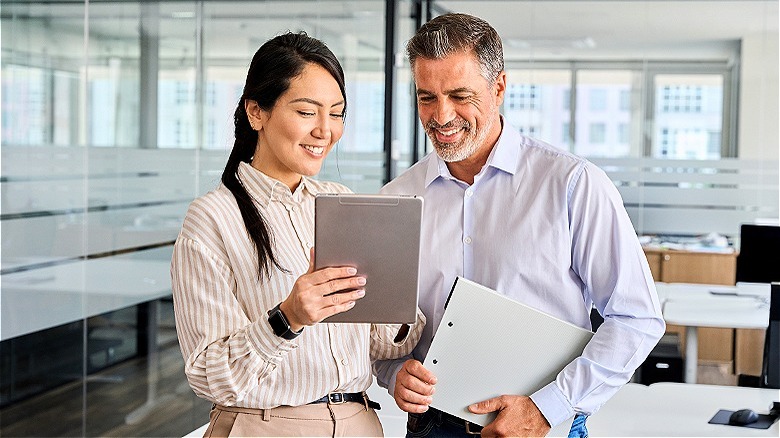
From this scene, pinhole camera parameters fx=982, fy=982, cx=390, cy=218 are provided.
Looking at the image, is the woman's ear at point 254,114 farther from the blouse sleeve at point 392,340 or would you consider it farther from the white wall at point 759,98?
the white wall at point 759,98

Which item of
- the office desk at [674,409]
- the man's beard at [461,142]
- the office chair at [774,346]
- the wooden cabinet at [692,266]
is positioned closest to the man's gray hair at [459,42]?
the man's beard at [461,142]

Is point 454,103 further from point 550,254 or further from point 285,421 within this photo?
point 285,421

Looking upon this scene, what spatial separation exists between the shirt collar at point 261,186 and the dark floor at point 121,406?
1.93 m

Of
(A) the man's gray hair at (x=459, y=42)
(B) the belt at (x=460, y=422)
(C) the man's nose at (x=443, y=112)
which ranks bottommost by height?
(B) the belt at (x=460, y=422)

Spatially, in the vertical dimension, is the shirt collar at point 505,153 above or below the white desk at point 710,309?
above

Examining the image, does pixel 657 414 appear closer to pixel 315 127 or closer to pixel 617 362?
pixel 617 362

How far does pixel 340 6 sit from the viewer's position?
585 centimetres

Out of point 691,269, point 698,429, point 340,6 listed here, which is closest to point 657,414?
point 698,429

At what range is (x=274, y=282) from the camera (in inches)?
70.1

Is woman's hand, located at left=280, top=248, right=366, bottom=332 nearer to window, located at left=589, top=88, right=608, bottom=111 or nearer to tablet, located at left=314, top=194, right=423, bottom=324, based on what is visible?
tablet, located at left=314, top=194, right=423, bottom=324

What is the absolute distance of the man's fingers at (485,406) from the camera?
6.37 feet

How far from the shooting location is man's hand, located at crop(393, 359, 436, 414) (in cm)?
192

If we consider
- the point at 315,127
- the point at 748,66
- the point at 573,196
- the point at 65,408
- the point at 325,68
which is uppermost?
the point at 748,66

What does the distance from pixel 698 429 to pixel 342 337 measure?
Result: 5.09 ft
